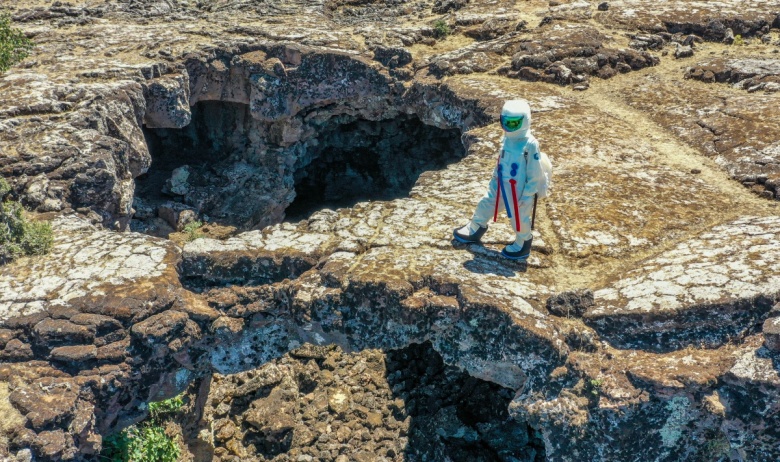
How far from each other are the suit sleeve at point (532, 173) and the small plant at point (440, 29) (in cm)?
625

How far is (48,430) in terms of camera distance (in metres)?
5.33

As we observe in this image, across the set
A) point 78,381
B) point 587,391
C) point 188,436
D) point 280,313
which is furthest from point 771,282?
point 188,436

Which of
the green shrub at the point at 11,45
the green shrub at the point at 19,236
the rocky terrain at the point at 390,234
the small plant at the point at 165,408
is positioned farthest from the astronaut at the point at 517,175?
the green shrub at the point at 11,45

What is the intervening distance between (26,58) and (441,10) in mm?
6800

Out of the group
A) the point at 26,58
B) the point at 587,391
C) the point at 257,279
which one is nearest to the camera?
the point at 587,391

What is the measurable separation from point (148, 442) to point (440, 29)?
777 centimetres

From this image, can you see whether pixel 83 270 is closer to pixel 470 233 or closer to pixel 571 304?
pixel 470 233

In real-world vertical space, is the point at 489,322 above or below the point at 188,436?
above

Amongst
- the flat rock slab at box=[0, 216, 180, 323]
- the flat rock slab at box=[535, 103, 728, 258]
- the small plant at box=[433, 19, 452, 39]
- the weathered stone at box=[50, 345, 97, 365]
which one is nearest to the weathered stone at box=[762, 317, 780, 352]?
the flat rock slab at box=[535, 103, 728, 258]

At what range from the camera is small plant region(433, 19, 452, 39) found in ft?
37.1

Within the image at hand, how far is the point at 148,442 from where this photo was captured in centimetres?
714

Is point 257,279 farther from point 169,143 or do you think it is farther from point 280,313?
point 169,143

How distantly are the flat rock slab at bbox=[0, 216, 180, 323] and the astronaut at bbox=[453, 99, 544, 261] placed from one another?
3105 mm

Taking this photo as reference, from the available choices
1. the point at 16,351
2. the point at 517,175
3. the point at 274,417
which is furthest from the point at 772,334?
the point at 16,351
